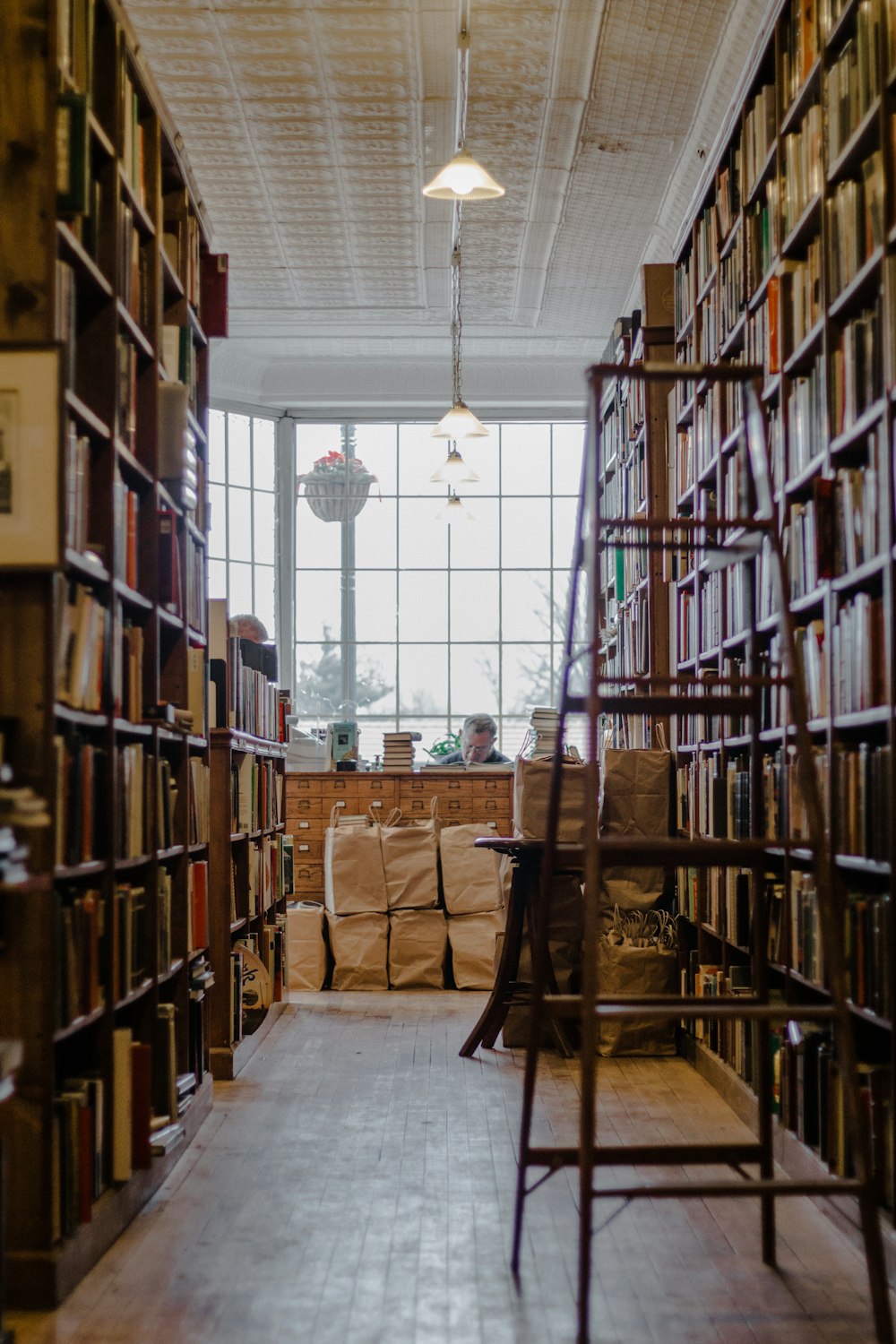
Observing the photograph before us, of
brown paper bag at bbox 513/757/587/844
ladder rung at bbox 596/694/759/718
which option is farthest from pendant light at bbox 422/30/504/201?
ladder rung at bbox 596/694/759/718

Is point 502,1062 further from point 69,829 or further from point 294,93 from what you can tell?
point 294,93

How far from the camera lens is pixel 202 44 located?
612 cm

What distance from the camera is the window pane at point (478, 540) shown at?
11.8 m

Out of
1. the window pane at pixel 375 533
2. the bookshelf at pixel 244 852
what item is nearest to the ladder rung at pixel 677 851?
the bookshelf at pixel 244 852

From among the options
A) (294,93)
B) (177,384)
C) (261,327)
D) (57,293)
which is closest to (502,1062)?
(177,384)

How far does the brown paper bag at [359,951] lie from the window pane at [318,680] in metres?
3.63

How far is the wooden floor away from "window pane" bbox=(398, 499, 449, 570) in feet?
23.5

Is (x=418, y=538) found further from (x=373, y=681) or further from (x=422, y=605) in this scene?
(x=373, y=681)

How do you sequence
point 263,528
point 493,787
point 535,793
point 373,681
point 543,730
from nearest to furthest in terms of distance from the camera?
point 535,793, point 543,730, point 493,787, point 263,528, point 373,681

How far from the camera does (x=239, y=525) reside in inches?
432

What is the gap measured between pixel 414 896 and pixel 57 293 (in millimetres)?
5547

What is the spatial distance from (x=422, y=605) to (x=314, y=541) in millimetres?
1051

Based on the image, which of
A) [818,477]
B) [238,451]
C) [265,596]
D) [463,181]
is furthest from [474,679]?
[818,477]

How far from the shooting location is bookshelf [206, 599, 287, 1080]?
5254 mm
